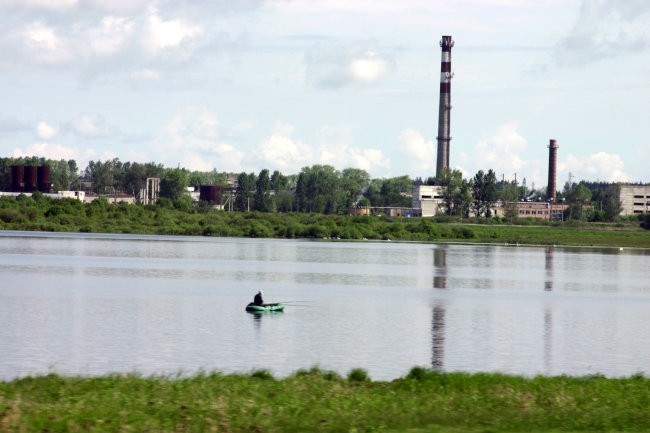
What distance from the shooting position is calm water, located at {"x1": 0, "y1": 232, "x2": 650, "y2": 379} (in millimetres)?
34188

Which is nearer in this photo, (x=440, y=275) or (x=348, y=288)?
(x=348, y=288)

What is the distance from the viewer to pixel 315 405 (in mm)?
19656

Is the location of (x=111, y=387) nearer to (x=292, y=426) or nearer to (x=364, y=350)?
(x=292, y=426)

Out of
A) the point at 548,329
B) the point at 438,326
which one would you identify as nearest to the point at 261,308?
the point at 438,326

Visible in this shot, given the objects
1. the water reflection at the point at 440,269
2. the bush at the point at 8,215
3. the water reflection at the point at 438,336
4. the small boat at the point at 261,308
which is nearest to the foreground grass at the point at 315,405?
the water reflection at the point at 438,336

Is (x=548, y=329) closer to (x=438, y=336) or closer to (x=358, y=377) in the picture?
(x=438, y=336)

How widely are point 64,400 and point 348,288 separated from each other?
51.8 metres

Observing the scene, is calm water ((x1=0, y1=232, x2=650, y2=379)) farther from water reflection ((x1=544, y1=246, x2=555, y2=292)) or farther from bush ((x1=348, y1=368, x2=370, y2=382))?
bush ((x1=348, y1=368, x2=370, y2=382))

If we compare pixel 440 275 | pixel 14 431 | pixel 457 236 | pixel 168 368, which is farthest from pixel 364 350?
pixel 457 236

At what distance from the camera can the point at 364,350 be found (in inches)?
1471

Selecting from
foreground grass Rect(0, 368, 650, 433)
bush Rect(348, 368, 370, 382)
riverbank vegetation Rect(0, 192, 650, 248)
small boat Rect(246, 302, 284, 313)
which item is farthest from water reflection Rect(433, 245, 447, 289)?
foreground grass Rect(0, 368, 650, 433)

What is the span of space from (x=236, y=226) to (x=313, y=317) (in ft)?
411

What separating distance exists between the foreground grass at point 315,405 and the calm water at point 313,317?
7536 millimetres

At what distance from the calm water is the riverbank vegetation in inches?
2725
